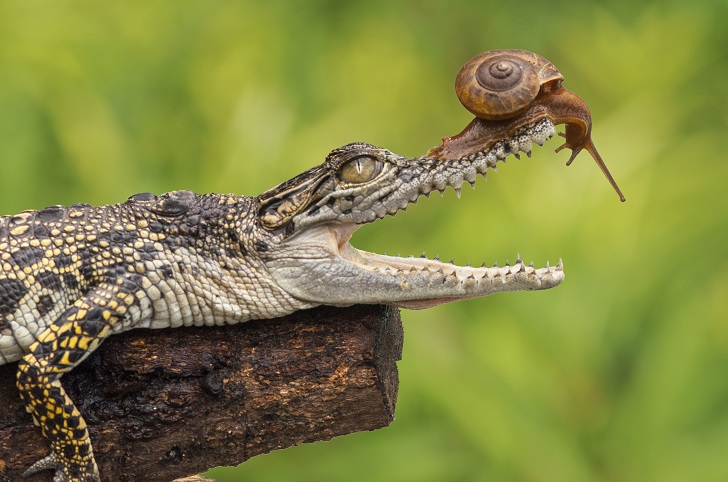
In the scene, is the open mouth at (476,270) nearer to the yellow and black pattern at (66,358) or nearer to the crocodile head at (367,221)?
the crocodile head at (367,221)

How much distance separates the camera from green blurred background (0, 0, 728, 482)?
6035 mm

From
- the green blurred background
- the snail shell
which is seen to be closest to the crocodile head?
the snail shell

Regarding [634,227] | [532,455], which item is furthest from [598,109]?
[532,455]

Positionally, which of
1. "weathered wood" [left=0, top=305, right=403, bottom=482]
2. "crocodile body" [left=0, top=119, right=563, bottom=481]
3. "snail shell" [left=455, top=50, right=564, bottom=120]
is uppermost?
"snail shell" [left=455, top=50, right=564, bottom=120]

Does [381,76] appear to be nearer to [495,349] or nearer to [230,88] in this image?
[230,88]

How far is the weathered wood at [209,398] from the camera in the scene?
12.4ft

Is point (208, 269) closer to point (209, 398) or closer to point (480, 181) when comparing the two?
point (209, 398)

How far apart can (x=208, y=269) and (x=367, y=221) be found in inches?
24.8

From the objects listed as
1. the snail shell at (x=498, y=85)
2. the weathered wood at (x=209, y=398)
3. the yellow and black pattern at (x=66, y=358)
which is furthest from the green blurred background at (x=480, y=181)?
the snail shell at (x=498, y=85)

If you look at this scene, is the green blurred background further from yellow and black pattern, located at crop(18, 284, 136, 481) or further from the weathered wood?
yellow and black pattern, located at crop(18, 284, 136, 481)

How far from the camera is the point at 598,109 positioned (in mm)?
6859

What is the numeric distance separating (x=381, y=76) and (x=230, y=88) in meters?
1.06

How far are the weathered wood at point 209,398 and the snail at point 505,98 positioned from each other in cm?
78

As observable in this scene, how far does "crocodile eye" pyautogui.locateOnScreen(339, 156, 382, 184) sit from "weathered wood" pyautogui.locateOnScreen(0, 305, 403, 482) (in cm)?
54
